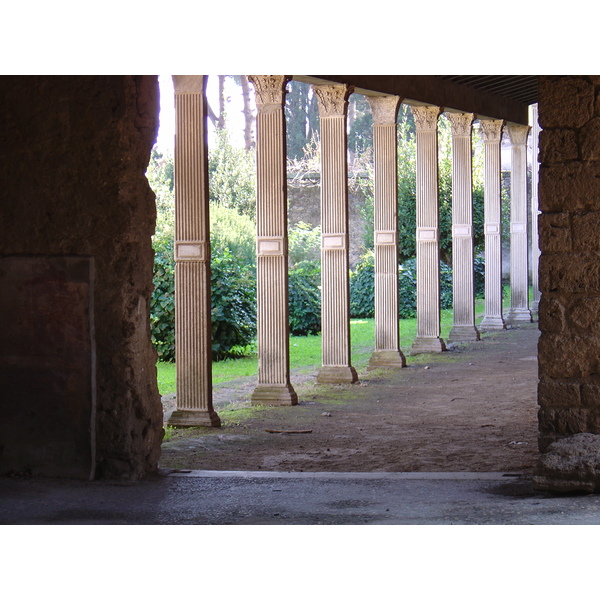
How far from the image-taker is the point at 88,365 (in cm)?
573

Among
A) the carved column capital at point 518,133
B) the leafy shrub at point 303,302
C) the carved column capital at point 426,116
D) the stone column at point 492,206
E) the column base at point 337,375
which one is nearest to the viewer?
the column base at point 337,375

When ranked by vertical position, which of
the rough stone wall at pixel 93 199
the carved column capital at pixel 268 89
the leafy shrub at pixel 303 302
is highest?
the carved column capital at pixel 268 89

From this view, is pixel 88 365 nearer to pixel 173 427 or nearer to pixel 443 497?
pixel 443 497

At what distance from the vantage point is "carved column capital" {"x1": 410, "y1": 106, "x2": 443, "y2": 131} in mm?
15531

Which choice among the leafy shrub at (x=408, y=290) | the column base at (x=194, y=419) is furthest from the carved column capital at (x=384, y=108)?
the leafy shrub at (x=408, y=290)

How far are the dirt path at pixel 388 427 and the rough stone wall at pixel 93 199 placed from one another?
153 cm

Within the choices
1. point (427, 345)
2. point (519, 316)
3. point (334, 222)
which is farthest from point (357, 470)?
point (519, 316)

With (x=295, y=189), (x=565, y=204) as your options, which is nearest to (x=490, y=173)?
(x=295, y=189)

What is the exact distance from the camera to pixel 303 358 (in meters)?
15.6

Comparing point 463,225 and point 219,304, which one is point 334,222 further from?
point 463,225

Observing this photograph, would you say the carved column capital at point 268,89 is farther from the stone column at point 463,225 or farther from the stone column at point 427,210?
the stone column at point 463,225

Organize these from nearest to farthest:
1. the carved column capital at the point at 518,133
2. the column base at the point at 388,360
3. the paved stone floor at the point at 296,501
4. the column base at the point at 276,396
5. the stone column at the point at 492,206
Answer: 1. the paved stone floor at the point at 296,501
2. the column base at the point at 276,396
3. the column base at the point at 388,360
4. the stone column at the point at 492,206
5. the carved column capital at the point at 518,133

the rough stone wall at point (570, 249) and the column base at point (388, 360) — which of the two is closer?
the rough stone wall at point (570, 249)

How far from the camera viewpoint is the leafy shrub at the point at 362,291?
2327cm
